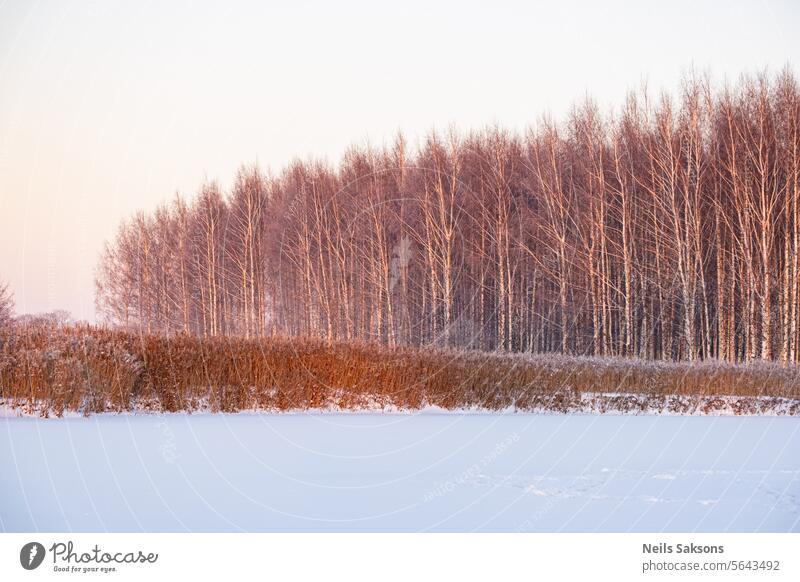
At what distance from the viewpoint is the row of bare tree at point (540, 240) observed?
24.5 meters

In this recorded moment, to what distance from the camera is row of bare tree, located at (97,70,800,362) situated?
80.3 ft

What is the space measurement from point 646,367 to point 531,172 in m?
14.4

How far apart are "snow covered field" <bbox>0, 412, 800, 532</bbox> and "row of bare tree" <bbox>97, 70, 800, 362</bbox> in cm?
1227

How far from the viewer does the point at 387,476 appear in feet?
27.1

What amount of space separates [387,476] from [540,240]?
21.2 metres

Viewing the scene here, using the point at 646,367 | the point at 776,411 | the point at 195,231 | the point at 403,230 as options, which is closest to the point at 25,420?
the point at 646,367
